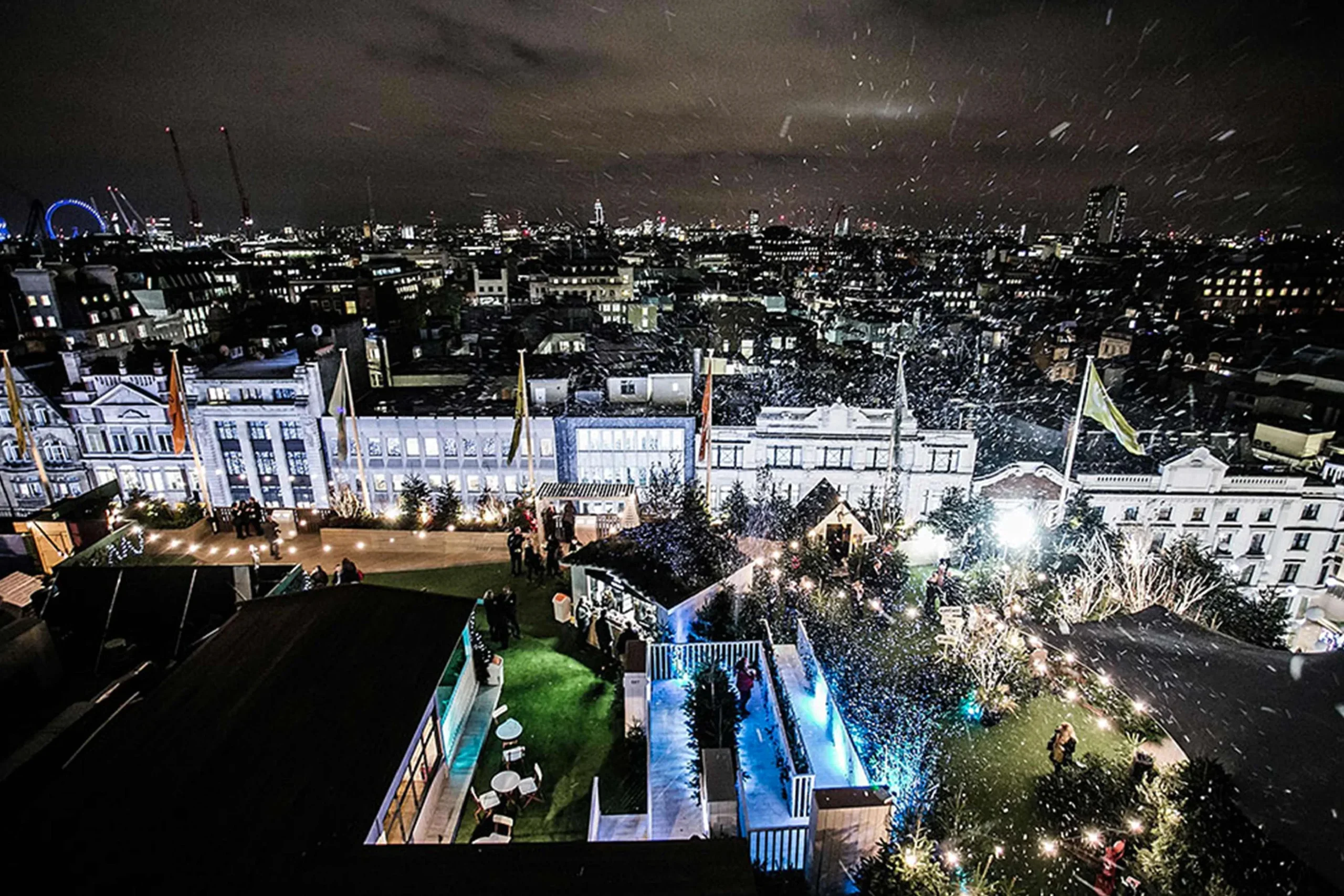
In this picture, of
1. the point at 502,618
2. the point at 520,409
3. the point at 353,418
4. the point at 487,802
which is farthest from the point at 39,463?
the point at 487,802

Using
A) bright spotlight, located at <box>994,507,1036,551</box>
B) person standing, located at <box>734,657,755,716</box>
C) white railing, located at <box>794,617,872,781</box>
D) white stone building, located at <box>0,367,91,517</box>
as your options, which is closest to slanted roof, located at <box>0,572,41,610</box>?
person standing, located at <box>734,657,755,716</box>

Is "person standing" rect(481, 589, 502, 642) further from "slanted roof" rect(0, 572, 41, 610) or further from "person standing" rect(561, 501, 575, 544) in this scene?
"slanted roof" rect(0, 572, 41, 610)

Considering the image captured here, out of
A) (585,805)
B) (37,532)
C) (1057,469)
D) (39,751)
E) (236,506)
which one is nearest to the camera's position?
(39,751)

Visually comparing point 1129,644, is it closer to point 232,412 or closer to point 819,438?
point 819,438

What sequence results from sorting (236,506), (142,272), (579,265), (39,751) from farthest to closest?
(579,265), (142,272), (236,506), (39,751)

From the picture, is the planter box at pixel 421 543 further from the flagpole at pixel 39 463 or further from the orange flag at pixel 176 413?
the flagpole at pixel 39 463

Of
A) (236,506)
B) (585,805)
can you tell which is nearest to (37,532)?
(236,506)

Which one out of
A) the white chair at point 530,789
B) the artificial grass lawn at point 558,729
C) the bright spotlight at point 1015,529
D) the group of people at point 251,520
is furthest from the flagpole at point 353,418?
the bright spotlight at point 1015,529
